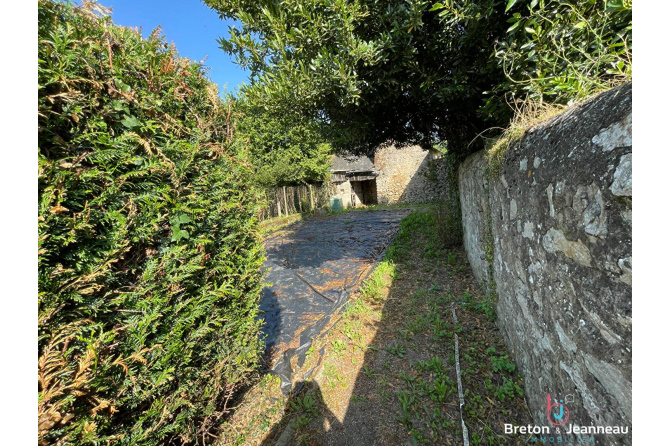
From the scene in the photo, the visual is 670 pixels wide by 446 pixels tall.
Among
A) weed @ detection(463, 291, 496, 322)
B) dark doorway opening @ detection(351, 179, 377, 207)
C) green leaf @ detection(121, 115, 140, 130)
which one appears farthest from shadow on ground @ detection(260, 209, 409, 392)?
dark doorway opening @ detection(351, 179, 377, 207)

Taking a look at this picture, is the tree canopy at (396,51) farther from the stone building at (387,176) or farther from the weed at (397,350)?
the stone building at (387,176)

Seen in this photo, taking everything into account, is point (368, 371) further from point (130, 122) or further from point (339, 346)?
point (130, 122)

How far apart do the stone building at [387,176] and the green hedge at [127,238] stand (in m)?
15.8

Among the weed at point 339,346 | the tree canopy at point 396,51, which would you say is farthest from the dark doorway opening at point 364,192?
the weed at point 339,346

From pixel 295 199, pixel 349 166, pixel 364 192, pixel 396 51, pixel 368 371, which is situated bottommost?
pixel 368 371

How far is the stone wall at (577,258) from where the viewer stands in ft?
3.18

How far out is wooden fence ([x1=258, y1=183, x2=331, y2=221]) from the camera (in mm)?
12797

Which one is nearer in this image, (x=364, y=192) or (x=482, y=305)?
(x=482, y=305)

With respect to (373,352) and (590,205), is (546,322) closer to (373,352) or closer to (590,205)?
(590,205)

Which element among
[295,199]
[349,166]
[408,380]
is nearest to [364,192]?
[349,166]

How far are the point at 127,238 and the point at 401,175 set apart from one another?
1932 centimetres

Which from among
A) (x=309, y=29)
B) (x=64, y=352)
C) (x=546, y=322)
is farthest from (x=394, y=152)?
(x=64, y=352)

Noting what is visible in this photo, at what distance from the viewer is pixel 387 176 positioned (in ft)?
64.8
